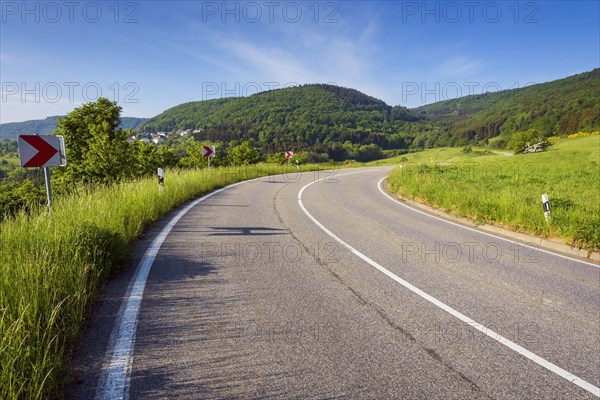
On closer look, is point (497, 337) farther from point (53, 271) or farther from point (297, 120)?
point (297, 120)

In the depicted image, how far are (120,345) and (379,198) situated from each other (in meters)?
12.7

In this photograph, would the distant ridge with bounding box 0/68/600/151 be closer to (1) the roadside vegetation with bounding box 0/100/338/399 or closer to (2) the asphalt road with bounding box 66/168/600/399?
(2) the asphalt road with bounding box 66/168/600/399

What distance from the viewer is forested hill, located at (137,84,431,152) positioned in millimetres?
104250

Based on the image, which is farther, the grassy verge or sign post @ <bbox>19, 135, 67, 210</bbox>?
sign post @ <bbox>19, 135, 67, 210</bbox>

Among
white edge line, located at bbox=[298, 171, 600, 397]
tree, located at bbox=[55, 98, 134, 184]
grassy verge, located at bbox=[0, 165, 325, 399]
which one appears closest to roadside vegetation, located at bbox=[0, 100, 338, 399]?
grassy verge, located at bbox=[0, 165, 325, 399]

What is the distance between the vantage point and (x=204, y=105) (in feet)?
530

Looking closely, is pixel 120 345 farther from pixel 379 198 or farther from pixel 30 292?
pixel 379 198

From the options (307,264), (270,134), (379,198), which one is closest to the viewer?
(307,264)

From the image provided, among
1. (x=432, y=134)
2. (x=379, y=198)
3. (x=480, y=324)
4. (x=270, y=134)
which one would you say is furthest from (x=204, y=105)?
(x=480, y=324)

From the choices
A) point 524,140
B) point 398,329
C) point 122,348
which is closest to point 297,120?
point 524,140

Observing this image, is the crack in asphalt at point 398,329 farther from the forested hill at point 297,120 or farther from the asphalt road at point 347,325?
the forested hill at point 297,120

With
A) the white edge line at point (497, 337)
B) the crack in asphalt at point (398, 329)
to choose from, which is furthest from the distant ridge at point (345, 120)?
the crack in asphalt at point (398, 329)

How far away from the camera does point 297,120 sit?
12419 centimetres

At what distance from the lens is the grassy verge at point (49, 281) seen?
2328mm
